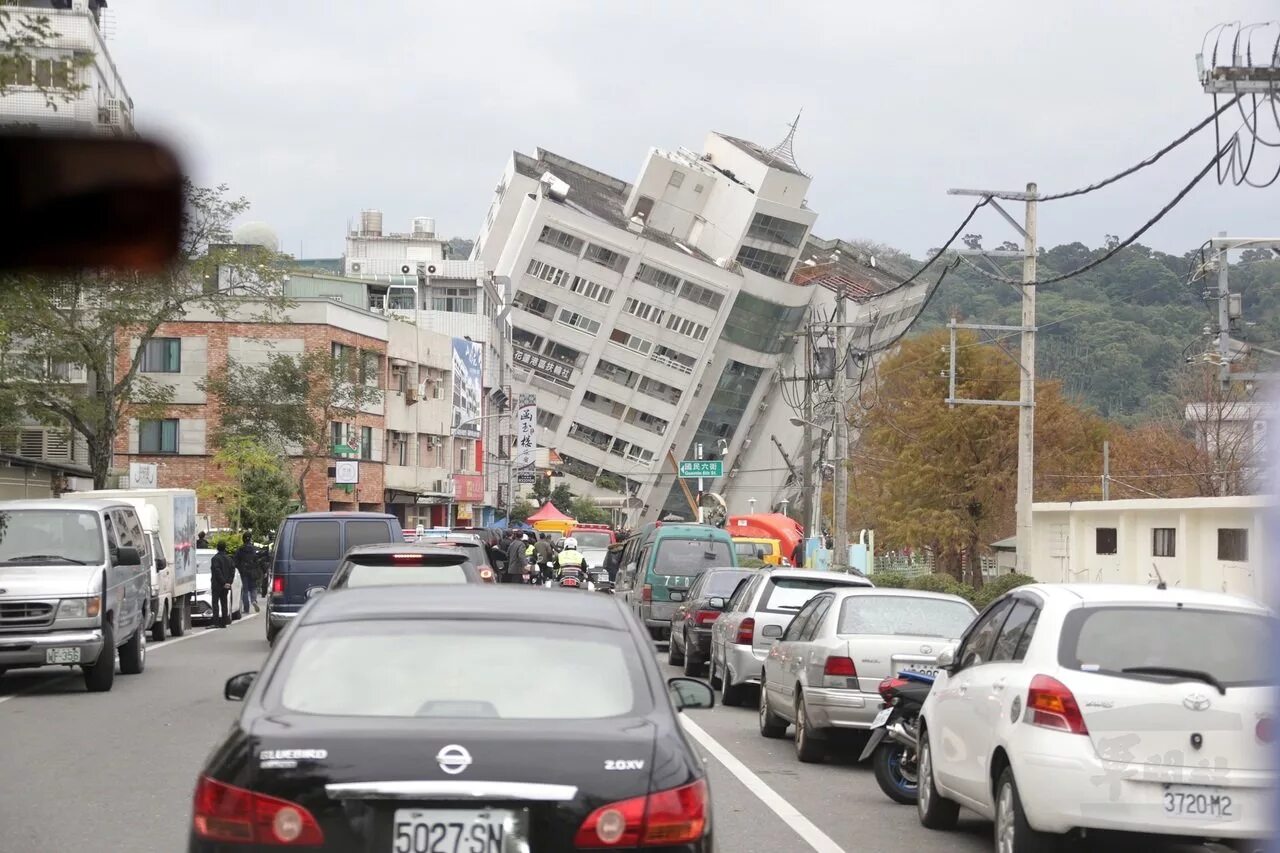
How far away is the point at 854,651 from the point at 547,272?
101 metres

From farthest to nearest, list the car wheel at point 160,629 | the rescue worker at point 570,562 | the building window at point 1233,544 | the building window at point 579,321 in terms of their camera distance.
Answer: the building window at point 579,321
the building window at point 1233,544
the rescue worker at point 570,562
the car wheel at point 160,629

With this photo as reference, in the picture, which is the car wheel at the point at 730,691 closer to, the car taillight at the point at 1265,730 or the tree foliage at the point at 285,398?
the car taillight at the point at 1265,730

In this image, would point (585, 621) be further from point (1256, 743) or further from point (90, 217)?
point (90, 217)

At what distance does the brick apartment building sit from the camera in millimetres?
70250

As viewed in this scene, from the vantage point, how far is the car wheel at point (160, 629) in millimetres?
30253

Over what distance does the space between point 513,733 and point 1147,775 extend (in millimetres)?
4072

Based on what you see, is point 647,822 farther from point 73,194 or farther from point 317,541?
point 73,194

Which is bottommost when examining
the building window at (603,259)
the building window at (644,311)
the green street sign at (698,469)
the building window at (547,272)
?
the green street sign at (698,469)

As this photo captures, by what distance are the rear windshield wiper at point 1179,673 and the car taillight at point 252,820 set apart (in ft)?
15.7

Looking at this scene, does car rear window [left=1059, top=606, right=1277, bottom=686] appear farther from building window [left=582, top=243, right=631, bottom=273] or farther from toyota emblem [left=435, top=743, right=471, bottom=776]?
building window [left=582, top=243, right=631, bottom=273]

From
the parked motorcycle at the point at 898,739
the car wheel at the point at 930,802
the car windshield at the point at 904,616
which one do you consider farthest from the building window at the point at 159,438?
the car wheel at the point at 930,802

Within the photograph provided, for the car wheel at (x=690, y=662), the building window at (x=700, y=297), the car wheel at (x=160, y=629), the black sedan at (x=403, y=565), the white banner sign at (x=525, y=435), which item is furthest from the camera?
the building window at (x=700, y=297)

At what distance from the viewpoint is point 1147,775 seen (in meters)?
8.28

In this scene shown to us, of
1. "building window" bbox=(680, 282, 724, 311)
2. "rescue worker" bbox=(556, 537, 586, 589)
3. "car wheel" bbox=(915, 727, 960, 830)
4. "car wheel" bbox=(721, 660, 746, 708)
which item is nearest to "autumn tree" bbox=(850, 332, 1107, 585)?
"rescue worker" bbox=(556, 537, 586, 589)
